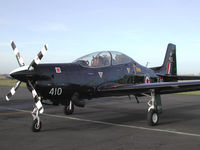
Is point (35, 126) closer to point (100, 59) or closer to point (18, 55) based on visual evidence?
point (18, 55)

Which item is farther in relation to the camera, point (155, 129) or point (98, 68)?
point (98, 68)

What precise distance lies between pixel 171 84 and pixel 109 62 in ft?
7.84

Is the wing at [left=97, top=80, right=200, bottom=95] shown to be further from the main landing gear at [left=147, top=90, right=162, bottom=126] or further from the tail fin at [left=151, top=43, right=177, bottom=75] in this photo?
the tail fin at [left=151, top=43, right=177, bottom=75]

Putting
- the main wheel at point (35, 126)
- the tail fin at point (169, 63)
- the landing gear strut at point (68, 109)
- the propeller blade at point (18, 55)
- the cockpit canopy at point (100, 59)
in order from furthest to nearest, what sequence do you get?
the tail fin at point (169, 63) < the landing gear strut at point (68, 109) < the cockpit canopy at point (100, 59) < the propeller blade at point (18, 55) < the main wheel at point (35, 126)

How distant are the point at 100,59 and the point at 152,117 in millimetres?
2740

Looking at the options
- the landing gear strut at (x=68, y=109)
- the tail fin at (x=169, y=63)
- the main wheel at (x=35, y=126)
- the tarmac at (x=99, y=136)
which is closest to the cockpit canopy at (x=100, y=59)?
the tarmac at (x=99, y=136)

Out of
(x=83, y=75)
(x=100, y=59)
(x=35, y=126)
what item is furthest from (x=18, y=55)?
(x=100, y=59)

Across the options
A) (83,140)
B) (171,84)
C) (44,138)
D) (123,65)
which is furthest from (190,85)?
(44,138)

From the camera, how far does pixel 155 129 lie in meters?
7.63

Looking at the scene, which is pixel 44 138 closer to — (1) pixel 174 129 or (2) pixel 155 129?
(2) pixel 155 129

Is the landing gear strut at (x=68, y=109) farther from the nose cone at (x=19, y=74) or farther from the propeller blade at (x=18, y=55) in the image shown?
the nose cone at (x=19, y=74)

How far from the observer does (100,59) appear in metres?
8.79

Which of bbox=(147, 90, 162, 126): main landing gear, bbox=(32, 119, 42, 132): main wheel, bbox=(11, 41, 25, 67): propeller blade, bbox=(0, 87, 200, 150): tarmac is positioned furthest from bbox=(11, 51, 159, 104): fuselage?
bbox=(147, 90, 162, 126): main landing gear

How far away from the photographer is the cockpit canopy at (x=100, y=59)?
856cm
